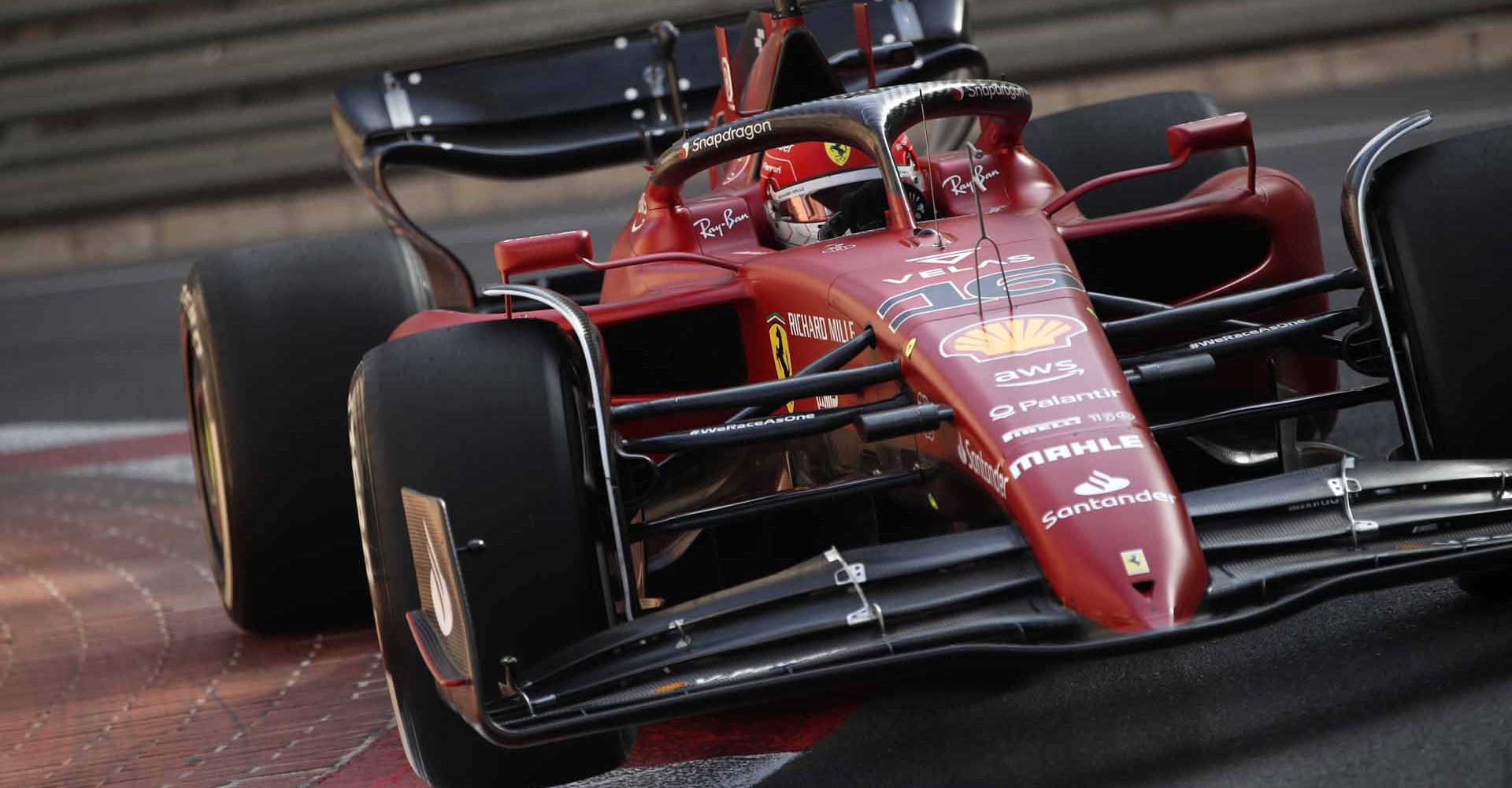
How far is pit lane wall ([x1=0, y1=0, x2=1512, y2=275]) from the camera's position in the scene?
1287cm

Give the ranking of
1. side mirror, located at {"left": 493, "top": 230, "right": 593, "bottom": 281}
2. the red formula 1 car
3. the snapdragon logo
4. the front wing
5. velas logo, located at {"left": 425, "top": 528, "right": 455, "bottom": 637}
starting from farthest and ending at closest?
the snapdragon logo → side mirror, located at {"left": 493, "top": 230, "right": 593, "bottom": 281} → velas logo, located at {"left": 425, "top": 528, "right": 455, "bottom": 637} → the red formula 1 car → the front wing

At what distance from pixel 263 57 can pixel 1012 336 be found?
10.9 meters

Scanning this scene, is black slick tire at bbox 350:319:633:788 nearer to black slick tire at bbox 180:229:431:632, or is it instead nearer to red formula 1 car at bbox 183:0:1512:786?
red formula 1 car at bbox 183:0:1512:786

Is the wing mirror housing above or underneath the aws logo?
above

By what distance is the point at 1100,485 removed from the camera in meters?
3.42

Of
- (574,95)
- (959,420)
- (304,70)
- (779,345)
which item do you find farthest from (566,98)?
(304,70)

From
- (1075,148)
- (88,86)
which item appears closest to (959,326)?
(1075,148)

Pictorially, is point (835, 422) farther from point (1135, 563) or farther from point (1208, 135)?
point (1208, 135)

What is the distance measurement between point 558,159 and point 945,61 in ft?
4.47

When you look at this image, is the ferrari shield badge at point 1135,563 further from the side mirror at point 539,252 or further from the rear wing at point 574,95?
the rear wing at point 574,95

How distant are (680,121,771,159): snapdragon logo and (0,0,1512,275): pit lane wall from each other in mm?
8347

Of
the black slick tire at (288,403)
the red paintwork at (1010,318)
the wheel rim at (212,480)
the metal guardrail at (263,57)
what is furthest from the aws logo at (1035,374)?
the metal guardrail at (263,57)

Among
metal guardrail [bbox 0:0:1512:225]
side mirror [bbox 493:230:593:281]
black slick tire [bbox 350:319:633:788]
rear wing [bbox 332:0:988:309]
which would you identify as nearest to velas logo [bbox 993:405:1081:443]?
black slick tire [bbox 350:319:633:788]

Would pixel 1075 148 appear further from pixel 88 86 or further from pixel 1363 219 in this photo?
pixel 88 86
